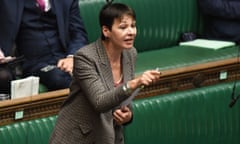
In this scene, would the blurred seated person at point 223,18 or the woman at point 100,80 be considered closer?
the woman at point 100,80

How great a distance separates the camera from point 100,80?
7.92 feet

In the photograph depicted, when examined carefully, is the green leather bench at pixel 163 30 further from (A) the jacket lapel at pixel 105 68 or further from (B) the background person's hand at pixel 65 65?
(A) the jacket lapel at pixel 105 68

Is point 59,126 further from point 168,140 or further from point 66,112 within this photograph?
point 168,140

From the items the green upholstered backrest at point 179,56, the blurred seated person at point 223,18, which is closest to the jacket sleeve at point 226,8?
the blurred seated person at point 223,18

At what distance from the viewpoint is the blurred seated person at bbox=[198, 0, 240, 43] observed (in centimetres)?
420

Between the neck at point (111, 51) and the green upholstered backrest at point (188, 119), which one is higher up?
the neck at point (111, 51)

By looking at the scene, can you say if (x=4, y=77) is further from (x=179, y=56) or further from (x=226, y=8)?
(x=226, y=8)

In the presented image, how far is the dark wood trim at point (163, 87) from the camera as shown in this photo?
3.10 meters

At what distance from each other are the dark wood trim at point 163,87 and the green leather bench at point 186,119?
0.12ft

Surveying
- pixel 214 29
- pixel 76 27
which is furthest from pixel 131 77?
pixel 214 29

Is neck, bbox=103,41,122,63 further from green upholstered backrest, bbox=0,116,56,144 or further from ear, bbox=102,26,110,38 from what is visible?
green upholstered backrest, bbox=0,116,56,144

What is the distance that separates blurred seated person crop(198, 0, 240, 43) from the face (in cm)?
182

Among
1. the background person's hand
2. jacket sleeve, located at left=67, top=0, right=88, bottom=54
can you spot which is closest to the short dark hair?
the background person's hand

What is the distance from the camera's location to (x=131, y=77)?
8.40 ft
